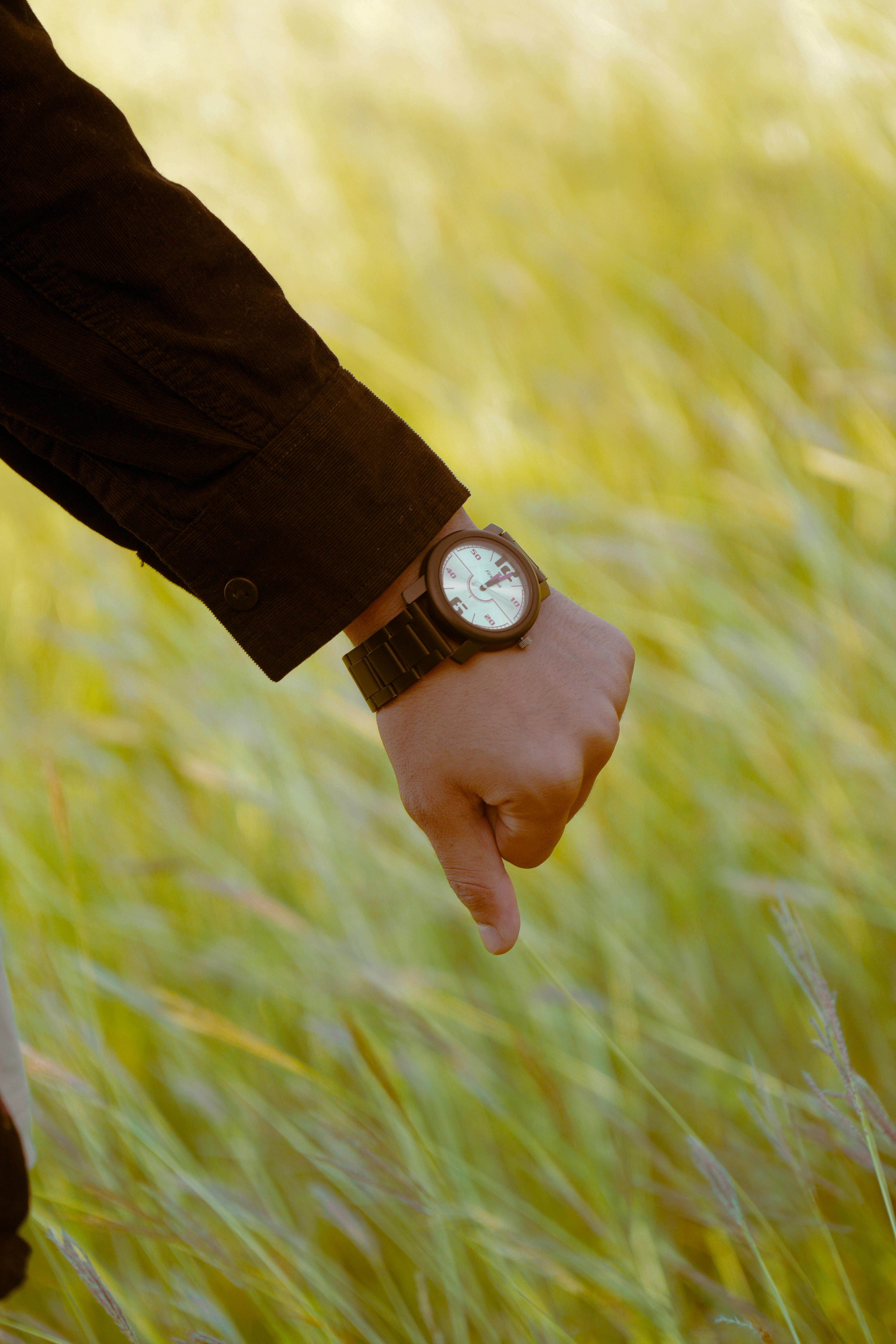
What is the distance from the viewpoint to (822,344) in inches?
70.4

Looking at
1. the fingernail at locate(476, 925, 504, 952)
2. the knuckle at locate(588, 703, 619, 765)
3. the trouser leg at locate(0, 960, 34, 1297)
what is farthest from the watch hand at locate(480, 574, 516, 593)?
the trouser leg at locate(0, 960, 34, 1297)

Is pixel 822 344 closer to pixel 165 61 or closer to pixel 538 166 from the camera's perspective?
pixel 538 166

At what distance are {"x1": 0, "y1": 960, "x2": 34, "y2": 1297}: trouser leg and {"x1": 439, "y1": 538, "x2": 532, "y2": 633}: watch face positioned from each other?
1.45 feet

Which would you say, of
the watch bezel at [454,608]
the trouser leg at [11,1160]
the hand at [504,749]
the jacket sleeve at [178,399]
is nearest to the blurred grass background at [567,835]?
the trouser leg at [11,1160]

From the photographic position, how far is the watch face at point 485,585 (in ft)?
2.40

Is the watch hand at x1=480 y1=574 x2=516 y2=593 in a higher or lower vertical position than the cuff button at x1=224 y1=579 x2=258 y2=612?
higher

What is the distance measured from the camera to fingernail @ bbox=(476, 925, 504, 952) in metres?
0.76

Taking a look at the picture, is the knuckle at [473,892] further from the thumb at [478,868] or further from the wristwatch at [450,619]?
the wristwatch at [450,619]

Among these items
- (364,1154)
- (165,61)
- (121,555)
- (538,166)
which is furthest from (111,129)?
(165,61)

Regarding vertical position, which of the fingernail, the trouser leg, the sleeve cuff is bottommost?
the trouser leg

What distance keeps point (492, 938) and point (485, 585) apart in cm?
28

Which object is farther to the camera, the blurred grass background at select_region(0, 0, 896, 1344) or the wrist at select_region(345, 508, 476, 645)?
the blurred grass background at select_region(0, 0, 896, 1344)

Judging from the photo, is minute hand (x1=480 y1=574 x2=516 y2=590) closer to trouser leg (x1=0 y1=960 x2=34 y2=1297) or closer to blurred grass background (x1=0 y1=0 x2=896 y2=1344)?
blurred grass background (x1=0 y1=0 x2=896 y2=1344)

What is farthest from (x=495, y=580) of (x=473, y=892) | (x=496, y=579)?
(x=473, y=892)
